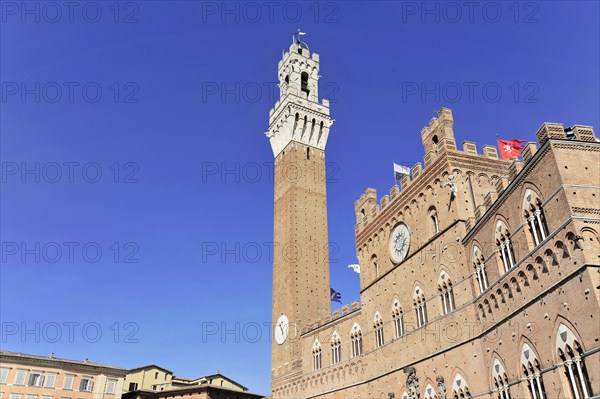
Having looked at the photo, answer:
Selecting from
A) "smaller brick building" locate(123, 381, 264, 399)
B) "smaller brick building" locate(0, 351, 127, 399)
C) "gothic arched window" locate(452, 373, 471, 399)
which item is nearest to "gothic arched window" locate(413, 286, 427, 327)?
"gothic arched window" locate(452, 373, 471, 399)

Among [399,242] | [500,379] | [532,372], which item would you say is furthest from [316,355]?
[532,372]

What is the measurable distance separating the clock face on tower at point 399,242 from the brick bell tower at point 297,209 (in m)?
14.6

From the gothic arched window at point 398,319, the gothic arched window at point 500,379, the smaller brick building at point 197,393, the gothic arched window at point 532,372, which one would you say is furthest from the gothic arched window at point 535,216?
the smaller brick building at point 197,393

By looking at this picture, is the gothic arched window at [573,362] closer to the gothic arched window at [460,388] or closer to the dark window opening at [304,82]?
the gothic arched window at [460,388]

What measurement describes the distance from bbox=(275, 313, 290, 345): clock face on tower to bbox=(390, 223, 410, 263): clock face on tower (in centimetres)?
1573

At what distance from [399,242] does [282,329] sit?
17.7 meters

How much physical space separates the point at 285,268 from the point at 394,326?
57.7 feet

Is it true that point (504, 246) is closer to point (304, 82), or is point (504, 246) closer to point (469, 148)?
point (469, 148)

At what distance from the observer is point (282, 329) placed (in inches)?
1641

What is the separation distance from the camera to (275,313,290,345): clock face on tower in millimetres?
40844

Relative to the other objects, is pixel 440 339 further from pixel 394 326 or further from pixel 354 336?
pixel 354 336

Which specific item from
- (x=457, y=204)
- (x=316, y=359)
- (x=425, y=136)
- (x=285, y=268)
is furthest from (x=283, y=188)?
(x=457, y=204)

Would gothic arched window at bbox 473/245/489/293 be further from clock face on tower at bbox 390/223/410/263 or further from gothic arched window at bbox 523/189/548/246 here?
clock face on tower at bbox 390/223/410/263

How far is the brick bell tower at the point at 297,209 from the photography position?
40.9 metres
